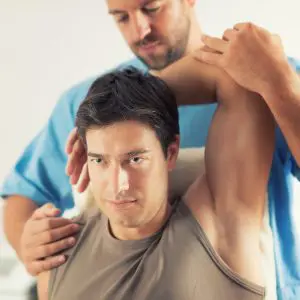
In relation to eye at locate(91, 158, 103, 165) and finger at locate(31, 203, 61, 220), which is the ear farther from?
finger at locate(31, 203, 61, 220)

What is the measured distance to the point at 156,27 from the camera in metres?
0.87

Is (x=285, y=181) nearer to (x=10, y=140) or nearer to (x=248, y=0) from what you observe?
(x=248, y=0)

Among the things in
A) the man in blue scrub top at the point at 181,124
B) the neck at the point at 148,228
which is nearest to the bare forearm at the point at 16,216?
the man in blue scrub top at the point at 181,124

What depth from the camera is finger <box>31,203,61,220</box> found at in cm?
94

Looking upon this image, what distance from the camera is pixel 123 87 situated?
81cm

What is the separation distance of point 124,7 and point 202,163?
0.30 meters

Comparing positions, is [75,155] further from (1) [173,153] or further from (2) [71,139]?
(1) [173,153]

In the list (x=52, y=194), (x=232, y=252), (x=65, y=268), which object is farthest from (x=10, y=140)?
(x=232, y=252)

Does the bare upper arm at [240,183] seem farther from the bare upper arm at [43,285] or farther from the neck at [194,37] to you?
the bare upper arm at [43,285]

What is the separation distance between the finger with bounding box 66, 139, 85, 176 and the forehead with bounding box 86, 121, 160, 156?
0.33ft

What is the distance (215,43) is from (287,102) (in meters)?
0.16

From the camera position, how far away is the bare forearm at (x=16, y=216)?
A: 1004 mm

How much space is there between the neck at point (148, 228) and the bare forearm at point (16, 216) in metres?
0.24

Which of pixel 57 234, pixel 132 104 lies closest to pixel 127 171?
pixel 132 104
